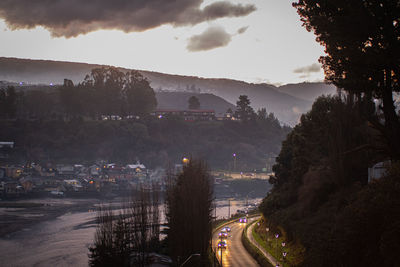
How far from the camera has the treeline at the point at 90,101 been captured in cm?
12094

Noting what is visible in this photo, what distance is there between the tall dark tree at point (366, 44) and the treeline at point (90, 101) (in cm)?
10957

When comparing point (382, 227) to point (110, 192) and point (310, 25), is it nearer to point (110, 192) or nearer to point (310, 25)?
point (310, 25)

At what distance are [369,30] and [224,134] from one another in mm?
109200

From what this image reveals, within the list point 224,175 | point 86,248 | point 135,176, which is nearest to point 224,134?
point 224,175

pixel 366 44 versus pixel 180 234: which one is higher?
pixel 366 44

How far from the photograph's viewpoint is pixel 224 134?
124m

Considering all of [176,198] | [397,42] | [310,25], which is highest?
[310,25]

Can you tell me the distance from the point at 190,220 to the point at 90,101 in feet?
329

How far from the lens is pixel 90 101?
12356 cm

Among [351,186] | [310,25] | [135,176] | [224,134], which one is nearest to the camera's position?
[310,25]

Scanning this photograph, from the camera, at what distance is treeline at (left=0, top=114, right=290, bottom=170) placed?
354ft

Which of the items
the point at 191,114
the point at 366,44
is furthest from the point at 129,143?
the point at 366,44

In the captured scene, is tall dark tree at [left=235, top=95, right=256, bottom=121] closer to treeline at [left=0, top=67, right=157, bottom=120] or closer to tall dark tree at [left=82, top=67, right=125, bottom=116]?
treeline at [left=0, top=67, right=157, bottom=120]

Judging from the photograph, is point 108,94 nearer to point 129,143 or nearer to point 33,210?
point 129,143
